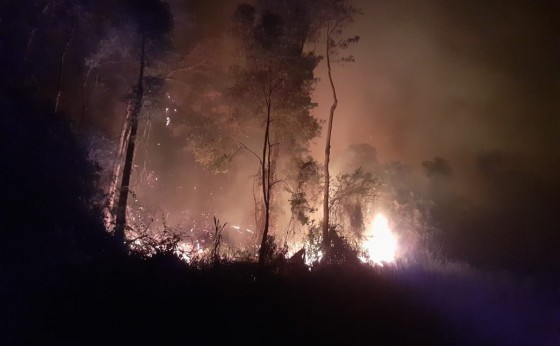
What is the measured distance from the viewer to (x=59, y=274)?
8.77 metres

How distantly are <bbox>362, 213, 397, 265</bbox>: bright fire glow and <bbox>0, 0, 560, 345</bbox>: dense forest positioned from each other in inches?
6.5

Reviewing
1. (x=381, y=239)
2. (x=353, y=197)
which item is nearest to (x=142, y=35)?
(x=353, y=197)

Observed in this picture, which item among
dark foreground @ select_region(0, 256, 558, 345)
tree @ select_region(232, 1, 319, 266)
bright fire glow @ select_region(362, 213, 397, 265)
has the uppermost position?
tree @ select_region(232, 1, 319, 266)

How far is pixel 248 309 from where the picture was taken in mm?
Result: 8867

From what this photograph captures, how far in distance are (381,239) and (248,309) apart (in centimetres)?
2260

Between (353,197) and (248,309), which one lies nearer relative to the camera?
(248,309)

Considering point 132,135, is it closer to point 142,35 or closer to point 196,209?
point 142,35

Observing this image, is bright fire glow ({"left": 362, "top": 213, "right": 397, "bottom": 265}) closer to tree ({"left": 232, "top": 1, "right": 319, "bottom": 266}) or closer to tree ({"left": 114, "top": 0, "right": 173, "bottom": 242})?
tree ({"left": 232, "top": 1, "right": 319, "bottom": 266})

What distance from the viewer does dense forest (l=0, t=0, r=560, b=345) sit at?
A: 839 cm

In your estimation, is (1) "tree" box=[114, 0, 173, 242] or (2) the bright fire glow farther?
(2) the bright fire glow

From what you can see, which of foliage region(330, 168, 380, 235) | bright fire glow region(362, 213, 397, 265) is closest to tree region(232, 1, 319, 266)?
foliage region(330, 168, 380, 235)

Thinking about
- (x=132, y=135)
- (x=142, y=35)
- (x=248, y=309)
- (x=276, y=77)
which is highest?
(x=142, y=35)

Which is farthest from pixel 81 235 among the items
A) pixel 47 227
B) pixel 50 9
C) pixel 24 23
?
pixel 50 9

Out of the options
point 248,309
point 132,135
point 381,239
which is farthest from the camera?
point 381,239
